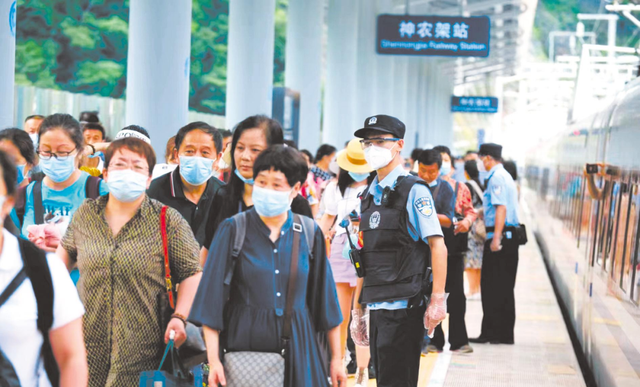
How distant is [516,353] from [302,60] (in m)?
8.69

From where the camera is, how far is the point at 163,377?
13.5 ft

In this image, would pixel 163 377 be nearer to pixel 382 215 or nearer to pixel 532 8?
pixel 382 215

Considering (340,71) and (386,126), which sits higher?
(340,71)

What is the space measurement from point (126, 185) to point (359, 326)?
245 centimetres

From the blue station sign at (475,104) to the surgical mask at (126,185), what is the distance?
1463 inches

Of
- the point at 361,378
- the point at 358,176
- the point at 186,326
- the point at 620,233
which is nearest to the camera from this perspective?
the point at 186,326

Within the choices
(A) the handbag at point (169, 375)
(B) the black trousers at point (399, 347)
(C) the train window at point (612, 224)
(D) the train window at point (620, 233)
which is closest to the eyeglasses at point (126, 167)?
(A) the handbag at point (169, 375)

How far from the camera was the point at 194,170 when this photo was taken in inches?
228

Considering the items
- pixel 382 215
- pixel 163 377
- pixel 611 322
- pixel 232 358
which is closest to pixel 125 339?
pixel 163 377

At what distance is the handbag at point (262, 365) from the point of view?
3941mm

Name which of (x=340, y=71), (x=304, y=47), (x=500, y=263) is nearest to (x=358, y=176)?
(x=500, y=263)

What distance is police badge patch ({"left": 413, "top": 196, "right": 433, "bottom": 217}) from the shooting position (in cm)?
556

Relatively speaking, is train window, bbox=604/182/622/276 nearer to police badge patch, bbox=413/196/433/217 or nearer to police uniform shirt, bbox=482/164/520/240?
police badge patch, bbox=413/196/433/217

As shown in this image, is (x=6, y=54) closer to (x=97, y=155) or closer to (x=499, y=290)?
(x=97, y=155)
